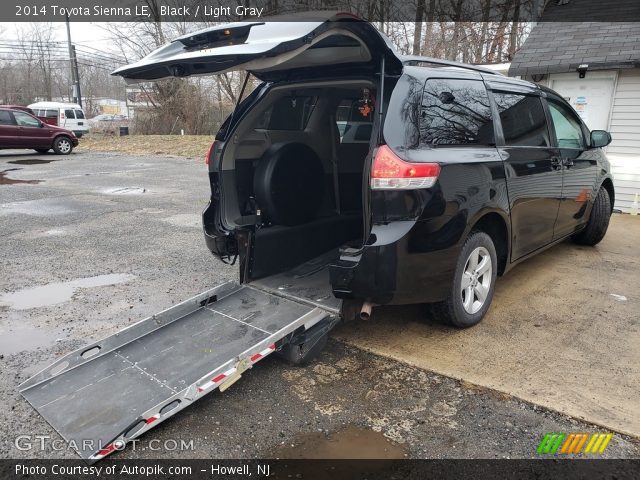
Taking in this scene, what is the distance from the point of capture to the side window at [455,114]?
124 inches

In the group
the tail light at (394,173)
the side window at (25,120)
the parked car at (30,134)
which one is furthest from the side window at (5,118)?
the tail light at (394,173)

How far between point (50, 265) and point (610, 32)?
9.72 meters

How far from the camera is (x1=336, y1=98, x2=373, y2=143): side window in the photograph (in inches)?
173

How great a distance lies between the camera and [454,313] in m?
3.43

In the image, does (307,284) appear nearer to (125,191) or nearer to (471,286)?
(471,286)

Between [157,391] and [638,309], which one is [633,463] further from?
[157,391]

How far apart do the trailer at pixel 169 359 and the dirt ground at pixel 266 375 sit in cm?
15

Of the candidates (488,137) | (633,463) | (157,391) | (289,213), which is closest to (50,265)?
(289,213)

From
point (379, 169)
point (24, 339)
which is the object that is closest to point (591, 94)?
point (379, 169)

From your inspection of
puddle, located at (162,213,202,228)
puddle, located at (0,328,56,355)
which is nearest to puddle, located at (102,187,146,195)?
puddle, located at (162,213,202,228)

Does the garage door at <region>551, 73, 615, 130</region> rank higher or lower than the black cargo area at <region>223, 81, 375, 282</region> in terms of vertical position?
higher

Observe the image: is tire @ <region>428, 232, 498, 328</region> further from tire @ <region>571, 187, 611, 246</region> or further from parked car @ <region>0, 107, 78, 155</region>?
parked car @ <region>0, 107, 78, 155</region>

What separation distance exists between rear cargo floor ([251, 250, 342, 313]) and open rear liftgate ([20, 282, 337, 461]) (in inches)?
3.1

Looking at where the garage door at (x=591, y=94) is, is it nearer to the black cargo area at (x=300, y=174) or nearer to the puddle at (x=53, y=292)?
the black cargo area at (x=300, y=174)
